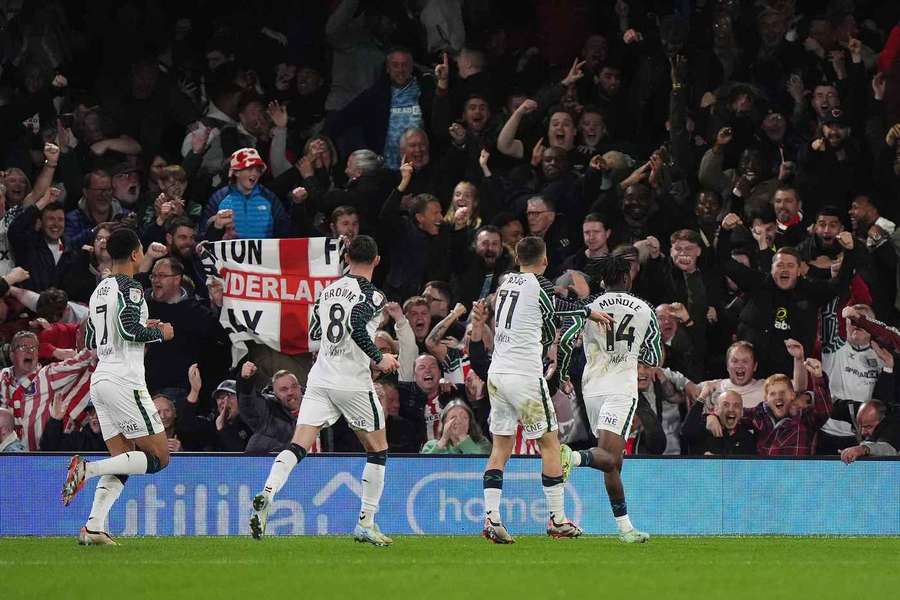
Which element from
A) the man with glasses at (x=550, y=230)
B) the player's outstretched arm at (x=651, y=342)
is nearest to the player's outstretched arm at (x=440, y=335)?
the man with glasses at (x=550, y=230)

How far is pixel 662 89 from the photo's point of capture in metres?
18.8

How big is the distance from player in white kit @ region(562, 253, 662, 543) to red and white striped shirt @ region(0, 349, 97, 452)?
499cm

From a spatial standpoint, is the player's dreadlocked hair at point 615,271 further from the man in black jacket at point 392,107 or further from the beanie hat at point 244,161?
the man in black jacket at point 392,107

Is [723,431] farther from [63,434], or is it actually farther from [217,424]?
[63,434]

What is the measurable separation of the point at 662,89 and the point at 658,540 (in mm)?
6715

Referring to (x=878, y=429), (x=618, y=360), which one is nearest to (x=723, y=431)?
(x=878, y=429)

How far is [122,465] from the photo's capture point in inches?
476

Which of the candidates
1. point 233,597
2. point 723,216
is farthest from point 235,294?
point 233,597

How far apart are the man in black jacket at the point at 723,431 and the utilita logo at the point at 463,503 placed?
1359mm

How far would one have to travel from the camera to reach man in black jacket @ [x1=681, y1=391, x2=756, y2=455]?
1496cm

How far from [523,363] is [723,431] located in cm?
329

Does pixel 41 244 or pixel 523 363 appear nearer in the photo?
pixel 523 363

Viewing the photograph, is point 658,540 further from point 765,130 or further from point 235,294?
point 765,130

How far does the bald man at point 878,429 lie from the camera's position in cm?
1492
